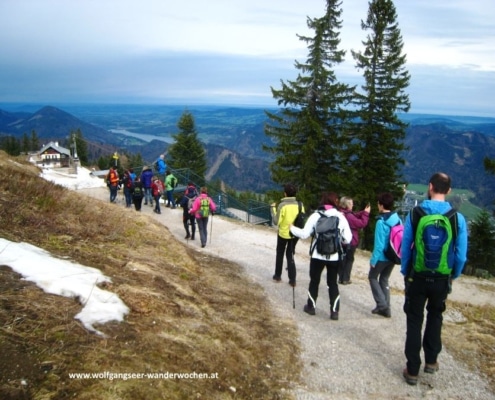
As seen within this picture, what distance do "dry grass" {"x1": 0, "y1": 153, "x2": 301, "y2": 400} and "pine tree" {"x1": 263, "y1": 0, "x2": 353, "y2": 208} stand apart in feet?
49.6

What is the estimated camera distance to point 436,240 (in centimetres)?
425

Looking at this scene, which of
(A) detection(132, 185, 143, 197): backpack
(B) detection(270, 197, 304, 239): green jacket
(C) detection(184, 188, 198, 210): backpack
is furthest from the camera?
(A) detection(132, 185, 143, 197): backpack

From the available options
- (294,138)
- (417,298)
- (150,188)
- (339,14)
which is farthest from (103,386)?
(339,14)

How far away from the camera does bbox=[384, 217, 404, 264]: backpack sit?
6.42 m

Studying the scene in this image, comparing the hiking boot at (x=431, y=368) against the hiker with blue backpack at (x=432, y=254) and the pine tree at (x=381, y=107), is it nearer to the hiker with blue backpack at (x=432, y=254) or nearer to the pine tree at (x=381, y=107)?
the hiker with blue backpack at (x=432, y=254)

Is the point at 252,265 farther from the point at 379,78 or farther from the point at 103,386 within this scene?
the point at 379,78

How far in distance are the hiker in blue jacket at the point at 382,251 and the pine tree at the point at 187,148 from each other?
37879mm

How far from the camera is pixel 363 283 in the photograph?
370 inches

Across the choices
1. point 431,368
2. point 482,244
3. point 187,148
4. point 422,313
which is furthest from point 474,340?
point 482,244

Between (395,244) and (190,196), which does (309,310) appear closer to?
(395,244)

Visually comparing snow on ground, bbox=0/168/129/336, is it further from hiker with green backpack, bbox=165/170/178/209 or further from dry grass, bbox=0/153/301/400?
hiker with green backpack, bbox=165/170/178/209

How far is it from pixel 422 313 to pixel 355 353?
1450mm

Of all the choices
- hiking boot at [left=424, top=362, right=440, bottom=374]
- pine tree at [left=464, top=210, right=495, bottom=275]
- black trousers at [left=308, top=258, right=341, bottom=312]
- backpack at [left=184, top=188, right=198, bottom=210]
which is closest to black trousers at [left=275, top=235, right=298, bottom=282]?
Answer: black trousers at [left=308, top=258, right=341, bottom=312]

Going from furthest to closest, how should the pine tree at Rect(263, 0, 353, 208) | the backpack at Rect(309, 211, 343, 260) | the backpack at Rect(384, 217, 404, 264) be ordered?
the pine tree at Rect(263, 0, 353, 208)
the backpack at Rect(384, 217, 404, 264)
the backpack at Rect(309, 211, 343, 260)
